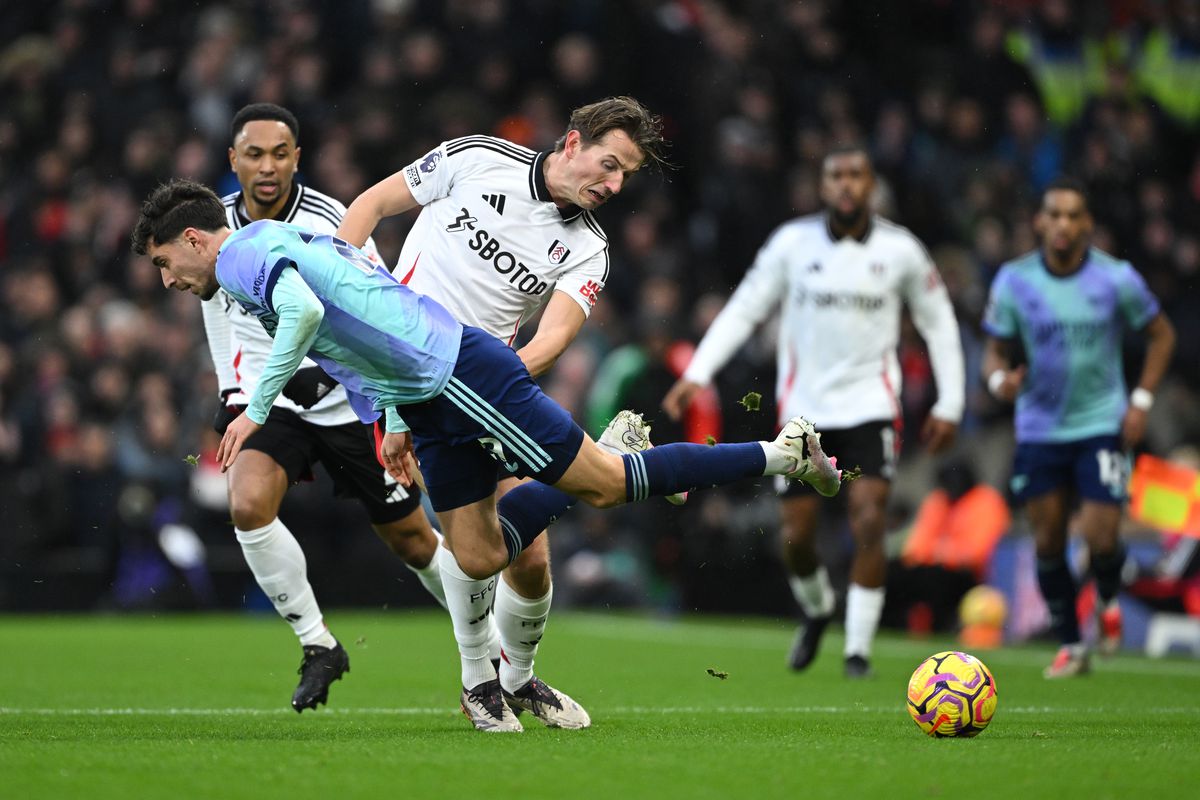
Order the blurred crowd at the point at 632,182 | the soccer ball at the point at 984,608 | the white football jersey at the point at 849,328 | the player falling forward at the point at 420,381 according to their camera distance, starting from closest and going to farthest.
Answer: the player falling forward at the point at 420,381 < the white football jersey at the point at 849,328 < the soccer ball at the point at 984,608 < the blurred crowd at the point at 632,182

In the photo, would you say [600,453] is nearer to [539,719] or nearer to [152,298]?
[539,719]

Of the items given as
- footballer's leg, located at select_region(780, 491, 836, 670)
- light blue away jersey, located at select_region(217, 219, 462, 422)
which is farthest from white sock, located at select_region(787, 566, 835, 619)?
light blue away jersey, located at select_region(217, 219, 462, 422)

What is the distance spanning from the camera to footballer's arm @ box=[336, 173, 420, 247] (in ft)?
22.6

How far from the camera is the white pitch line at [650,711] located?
7387 mm

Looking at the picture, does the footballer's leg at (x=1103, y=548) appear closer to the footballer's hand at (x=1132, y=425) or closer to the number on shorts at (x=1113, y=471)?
the number on shorts at (x=1113, y=471)

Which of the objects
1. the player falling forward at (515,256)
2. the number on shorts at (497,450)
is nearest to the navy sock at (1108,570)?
the player falling forward at (515,256)

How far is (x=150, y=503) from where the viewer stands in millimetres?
16125

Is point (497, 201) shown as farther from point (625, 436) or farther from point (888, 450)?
point (888, 450)

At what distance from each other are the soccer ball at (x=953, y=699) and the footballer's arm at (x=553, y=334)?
184 centimetres

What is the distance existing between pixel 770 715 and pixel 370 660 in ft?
13.8

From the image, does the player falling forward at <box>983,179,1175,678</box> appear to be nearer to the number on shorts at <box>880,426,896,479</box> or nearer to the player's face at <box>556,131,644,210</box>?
the number on shorts at <box>880,426,896,479</box>

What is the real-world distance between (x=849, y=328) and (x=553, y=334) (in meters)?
3.46

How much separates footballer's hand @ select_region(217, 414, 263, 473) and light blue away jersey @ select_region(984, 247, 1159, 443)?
18.1 ft

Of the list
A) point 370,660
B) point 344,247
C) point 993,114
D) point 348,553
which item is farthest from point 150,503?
point 344,247
